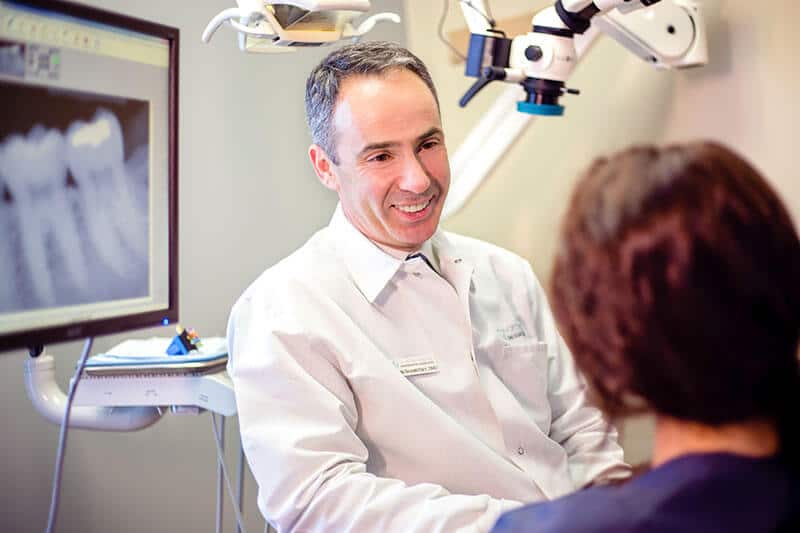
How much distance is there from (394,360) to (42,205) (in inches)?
24.7

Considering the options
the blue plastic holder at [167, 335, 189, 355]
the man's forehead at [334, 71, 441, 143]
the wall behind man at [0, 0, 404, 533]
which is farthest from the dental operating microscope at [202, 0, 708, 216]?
the blue plastic holder at [167, 335, 189, 355]

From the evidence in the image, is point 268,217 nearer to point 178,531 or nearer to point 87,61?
point 178,531

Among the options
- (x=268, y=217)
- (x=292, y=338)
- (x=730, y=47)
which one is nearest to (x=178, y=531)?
(x=268, y=217)

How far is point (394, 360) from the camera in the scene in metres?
1.36

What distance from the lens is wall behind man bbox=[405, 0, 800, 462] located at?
1.85 m

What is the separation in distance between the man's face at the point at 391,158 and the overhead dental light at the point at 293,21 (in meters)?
0.10

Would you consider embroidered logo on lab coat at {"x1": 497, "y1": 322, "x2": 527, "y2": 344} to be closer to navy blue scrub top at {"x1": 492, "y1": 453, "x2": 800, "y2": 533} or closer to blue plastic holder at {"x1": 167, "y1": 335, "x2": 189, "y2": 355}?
blue plastic holder at {"x1": 167, "y1": 335, "x2": 189, "y2": 355}

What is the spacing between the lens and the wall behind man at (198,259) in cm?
177

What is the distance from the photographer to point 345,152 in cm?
145

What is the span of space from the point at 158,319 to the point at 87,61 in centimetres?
36

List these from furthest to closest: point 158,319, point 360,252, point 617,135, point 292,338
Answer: point 617,135
point 360,252
point 292,338
point 158,319

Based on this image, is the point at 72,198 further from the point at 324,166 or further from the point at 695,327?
the point at 695,327

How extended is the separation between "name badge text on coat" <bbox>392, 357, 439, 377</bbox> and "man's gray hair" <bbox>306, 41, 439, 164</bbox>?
1.31 ft

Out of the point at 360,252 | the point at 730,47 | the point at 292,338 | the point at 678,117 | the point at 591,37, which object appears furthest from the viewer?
the point at 678,117
